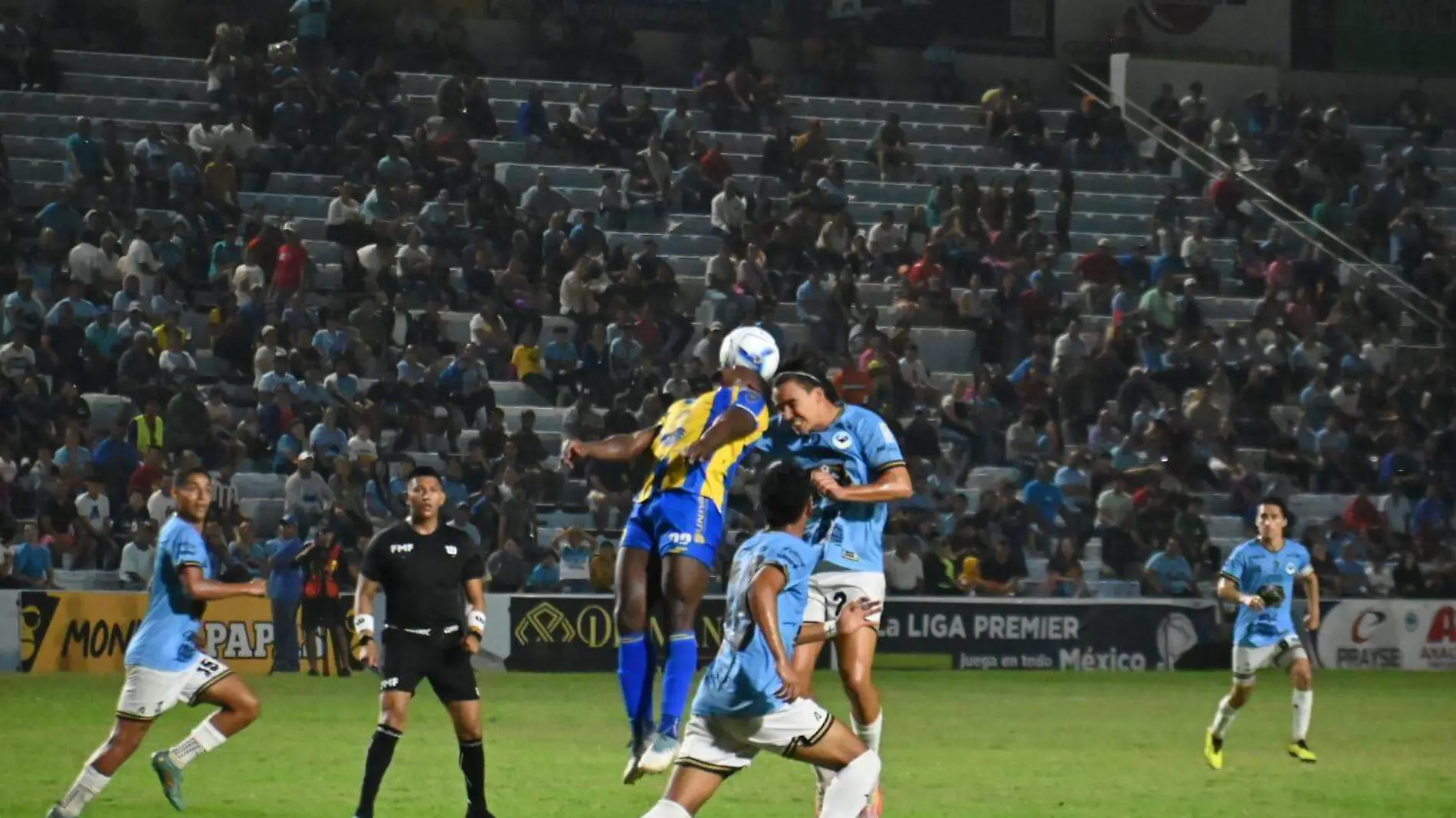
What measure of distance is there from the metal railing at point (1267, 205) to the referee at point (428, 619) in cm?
2650

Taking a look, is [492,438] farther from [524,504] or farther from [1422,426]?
[1422,426]

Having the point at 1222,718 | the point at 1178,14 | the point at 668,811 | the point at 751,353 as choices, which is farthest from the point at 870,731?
the point at 1178,14

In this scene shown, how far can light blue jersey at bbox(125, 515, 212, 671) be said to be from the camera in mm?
12516

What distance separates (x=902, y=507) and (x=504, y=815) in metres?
17.3

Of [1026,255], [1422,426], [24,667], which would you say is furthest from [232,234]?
[1422,426]

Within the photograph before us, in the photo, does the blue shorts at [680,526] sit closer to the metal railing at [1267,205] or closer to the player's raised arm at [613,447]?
the player's raised arm at [613,447]

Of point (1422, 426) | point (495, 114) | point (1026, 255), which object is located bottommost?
point (1422, 426)

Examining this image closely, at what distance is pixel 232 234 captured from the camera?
99.7 feet

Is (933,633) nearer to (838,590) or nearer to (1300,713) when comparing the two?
(1300,713)

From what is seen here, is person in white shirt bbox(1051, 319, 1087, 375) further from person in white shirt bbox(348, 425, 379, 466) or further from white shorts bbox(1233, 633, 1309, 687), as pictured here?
white shorts bbox(1233, 633, 1309, 687)

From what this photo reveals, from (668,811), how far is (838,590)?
3229 mm

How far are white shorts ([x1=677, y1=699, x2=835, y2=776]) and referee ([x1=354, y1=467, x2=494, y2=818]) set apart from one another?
322cm

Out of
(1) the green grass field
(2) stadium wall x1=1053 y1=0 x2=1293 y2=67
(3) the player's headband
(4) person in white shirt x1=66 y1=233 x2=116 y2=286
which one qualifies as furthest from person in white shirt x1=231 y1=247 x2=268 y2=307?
(3) the player's headband

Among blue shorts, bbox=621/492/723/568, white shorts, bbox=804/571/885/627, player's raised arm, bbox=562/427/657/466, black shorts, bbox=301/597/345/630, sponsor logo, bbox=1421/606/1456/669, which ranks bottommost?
sponsor logo, bbox=1421/606/1456/669
